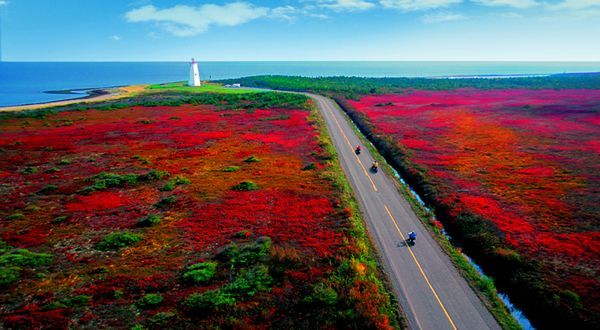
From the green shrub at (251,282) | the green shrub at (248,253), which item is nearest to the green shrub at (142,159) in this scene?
the green shrub at (248,253)

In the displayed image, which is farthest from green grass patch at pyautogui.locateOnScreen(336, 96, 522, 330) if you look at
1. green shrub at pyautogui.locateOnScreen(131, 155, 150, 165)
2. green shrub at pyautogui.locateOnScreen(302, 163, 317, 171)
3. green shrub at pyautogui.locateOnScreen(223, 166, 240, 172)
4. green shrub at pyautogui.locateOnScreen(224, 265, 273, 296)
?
green shrub at pyautogui.locateOnScreen(131, 155, 150, 165)

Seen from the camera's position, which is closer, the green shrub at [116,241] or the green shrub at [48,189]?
the green shrub at [116,241]

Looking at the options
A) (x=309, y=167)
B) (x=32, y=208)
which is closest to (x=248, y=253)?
(x=309, y=167)

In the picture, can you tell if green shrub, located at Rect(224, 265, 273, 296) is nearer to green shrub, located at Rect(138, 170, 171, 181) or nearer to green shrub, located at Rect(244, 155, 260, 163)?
green shrub, located at Rect(138, 170, 171, 181)

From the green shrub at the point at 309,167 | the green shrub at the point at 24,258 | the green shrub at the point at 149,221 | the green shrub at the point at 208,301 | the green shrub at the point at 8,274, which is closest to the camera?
the green shrub at the point at 208,301

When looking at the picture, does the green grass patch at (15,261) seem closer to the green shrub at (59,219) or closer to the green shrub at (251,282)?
the green shrub at (59,219)

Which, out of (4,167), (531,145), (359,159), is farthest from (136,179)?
(531,145)
